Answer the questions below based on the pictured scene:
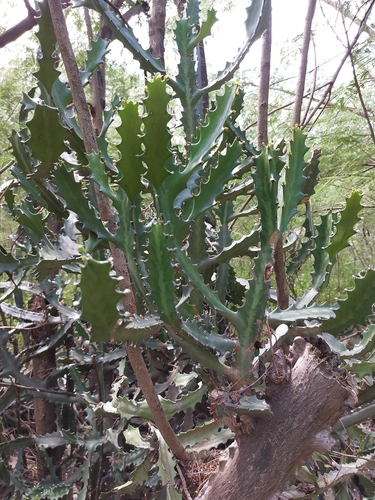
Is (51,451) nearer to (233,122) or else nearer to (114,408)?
(114,408)

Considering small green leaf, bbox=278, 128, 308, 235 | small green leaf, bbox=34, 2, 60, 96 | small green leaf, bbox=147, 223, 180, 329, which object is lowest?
small green leaf, bbox=147, 223, 180, 329

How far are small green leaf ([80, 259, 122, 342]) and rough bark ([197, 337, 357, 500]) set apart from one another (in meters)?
0.30

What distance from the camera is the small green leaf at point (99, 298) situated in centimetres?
44

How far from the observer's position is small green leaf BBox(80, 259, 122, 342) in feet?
1.43

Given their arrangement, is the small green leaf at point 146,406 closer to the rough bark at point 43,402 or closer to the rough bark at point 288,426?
the rough bark at point 288,426

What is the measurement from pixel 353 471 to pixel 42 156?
0.87m

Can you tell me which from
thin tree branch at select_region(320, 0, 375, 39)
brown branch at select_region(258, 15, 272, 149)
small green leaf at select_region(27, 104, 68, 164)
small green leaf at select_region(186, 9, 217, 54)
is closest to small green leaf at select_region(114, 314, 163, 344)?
small green leaf at select_region(27, 104, 68, 164)

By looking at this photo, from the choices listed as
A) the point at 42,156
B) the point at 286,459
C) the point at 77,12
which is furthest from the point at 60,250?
the point at 77,12

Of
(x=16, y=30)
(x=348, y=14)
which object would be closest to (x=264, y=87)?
(x=16, y=30)

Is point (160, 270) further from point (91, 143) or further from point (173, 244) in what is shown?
point (91, 143)

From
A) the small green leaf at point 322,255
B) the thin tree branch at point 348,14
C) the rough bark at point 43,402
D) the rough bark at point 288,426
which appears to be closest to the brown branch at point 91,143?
the rough bark at point 288,426

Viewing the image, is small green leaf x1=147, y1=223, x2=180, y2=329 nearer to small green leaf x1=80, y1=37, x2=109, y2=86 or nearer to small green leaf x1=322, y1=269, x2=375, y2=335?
small green leaf x1=322, y1=269, x2=375, y2=335

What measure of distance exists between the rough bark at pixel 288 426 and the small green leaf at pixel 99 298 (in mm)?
300

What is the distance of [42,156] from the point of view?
2.79ft
